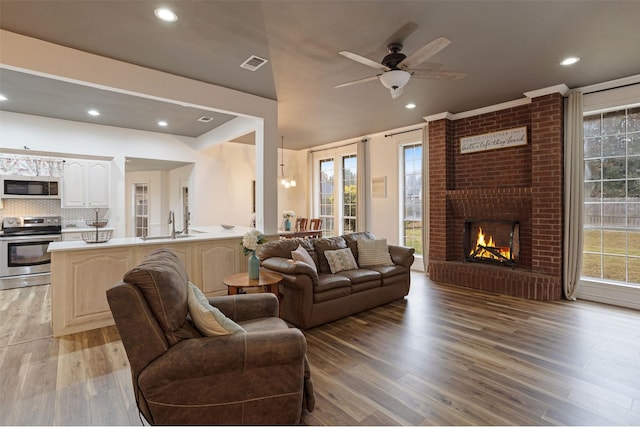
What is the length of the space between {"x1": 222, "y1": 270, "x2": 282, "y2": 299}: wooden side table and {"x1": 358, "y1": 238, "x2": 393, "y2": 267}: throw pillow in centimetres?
145

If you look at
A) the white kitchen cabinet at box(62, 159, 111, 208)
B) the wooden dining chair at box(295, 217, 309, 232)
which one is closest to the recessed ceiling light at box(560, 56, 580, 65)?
the wooden dining chair at box(295, 217, 309, 232)

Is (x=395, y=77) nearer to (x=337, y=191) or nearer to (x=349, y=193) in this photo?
(x=349, y=193)

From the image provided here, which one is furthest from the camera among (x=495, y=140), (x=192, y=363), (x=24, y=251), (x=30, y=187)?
(x=30, y=187)

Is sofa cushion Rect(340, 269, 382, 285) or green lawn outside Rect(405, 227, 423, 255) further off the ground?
green lawn outside Rect(405, 227, 423, 255)

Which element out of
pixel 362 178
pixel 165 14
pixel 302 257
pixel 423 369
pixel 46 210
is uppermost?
pixel 165 14

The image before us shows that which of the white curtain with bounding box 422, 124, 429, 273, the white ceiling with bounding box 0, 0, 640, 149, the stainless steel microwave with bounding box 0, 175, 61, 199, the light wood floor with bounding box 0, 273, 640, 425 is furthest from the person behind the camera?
the white curtain with bounding box 422, 124, 429, 273

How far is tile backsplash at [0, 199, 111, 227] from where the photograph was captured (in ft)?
17.3

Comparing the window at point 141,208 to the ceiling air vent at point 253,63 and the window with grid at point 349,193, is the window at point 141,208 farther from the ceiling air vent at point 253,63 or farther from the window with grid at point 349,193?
the ceiling air vent at point 253,63

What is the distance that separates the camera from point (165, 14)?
2549mm

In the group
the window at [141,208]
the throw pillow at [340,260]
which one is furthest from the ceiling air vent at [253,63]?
the window at [141,208]

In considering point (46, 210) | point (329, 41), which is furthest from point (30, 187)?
point (329, 41)

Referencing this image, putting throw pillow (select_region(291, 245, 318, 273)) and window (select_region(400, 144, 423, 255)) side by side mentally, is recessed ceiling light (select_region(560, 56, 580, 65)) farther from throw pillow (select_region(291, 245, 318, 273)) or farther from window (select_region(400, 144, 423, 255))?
throw pillow (select_region(291, 245, 318, 273))

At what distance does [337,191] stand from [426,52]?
543cm

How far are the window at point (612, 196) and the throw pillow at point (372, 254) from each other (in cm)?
278
